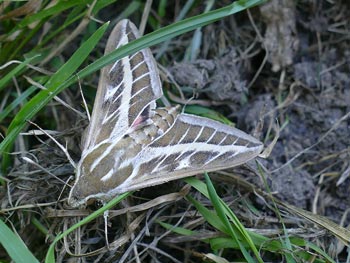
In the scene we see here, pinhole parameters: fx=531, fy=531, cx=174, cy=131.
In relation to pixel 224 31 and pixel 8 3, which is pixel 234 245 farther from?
pixel 8 3

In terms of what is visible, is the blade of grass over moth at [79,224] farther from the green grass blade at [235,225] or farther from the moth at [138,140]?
the green grass blade at [235,225]

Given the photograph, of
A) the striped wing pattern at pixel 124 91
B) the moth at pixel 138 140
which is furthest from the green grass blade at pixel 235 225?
the striped wing pattern at pixel 124 91

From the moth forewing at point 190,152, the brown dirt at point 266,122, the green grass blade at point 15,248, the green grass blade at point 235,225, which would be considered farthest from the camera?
the brown dirt at point 266,122

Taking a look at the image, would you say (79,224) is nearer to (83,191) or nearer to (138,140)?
(83,191)

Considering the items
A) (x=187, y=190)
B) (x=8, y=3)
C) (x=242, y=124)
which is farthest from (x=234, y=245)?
(x=8, y=3)

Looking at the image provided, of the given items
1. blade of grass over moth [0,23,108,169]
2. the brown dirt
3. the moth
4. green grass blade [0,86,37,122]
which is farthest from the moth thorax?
green grass blade [0,86,37,122]

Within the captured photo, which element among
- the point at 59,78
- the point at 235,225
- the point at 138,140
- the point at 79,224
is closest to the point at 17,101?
the point at 59,78
